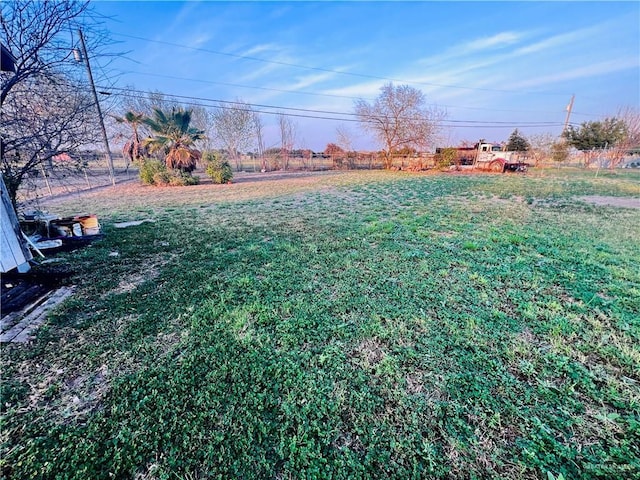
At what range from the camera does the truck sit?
17.8m

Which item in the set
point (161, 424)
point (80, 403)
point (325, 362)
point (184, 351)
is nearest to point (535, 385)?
point (325, 362)

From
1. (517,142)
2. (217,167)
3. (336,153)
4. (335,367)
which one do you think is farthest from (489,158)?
(335,367)

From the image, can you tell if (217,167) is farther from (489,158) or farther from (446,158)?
(489,158)

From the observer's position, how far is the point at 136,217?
20.7 ft

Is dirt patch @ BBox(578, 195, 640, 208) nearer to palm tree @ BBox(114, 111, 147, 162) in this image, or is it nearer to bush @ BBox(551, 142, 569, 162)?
bush @ BBox(551, 142, 569, 162)

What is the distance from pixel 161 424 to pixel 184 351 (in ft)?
1.95

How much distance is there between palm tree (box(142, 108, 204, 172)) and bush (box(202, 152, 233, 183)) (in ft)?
2.54

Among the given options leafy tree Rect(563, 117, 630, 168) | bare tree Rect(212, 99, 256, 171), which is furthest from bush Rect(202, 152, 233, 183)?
leafy tree Rect(563, 117, 630, 168)

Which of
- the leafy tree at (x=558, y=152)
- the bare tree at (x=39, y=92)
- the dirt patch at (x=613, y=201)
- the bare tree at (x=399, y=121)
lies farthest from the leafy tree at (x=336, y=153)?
the bare tree at (x=39, y=92)

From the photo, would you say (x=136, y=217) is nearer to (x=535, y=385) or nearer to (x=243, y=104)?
(x=535, y=385)

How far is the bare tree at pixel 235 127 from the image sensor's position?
75.4 ft

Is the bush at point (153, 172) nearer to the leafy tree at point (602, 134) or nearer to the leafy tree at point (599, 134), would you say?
the leafy tree at point (602, 134)

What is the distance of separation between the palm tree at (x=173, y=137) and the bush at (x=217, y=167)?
77 cm

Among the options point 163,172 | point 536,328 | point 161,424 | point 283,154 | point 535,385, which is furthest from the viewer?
point 283,154
